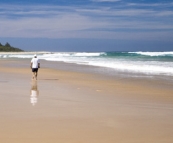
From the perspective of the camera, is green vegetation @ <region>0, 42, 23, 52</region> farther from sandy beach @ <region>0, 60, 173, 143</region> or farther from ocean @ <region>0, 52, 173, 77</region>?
sandy beach @ <region>0, 60, 173, 143</region>

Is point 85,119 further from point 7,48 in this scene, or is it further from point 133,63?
point 7,48

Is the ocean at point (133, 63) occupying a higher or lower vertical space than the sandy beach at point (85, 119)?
lower

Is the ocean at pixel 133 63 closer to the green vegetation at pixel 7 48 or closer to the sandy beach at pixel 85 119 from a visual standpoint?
the sandy beach at pixel 85 119

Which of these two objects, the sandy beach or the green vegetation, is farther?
the green vegetation

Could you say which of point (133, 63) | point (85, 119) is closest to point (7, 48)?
point (133, 63)

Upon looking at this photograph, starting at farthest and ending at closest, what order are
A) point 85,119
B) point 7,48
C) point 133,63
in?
point 7,48 < point 133,63 < point 85,119

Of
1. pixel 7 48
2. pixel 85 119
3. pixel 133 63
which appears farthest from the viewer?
pixel 7 48

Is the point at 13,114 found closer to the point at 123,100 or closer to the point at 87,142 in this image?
the point at 87,142

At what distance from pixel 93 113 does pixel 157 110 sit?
1.47 metres

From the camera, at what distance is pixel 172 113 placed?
25.9ft

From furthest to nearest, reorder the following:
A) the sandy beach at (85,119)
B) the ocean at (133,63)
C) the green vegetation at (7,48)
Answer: the green vegetation at (7,48) < the ocean at (133,63) < the sandy beach at (85,119)

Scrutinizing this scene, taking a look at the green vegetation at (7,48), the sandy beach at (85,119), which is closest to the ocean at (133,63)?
the sandy beach at (85,119)

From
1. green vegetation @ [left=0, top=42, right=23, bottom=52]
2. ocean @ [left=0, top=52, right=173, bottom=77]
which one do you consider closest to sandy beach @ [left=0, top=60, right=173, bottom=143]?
ocean @ [left=0, top=52, right=173, bottom=77]

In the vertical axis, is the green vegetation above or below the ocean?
above
